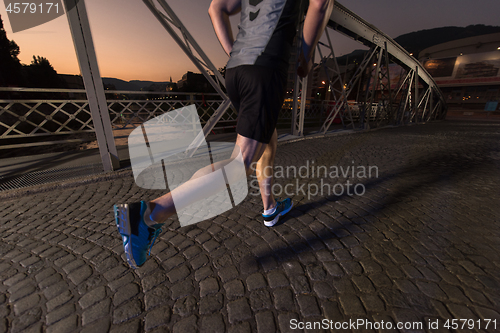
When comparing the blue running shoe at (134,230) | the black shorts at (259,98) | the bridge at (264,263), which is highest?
the black shorts at (259,98)

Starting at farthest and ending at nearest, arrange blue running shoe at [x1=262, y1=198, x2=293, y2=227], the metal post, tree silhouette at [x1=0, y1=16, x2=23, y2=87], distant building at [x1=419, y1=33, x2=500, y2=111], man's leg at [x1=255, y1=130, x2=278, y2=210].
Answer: distant building at [x1=419, y1=33, x2=500, y2=111]
tree silhouette at [x1=0, y1=16, x2=23, y2=87]
the metal post
blue running shoe at [x1=262, y1=198, x2=293, y2=227]
man's leg at [x1=255, y1=130, x2=278, y2=210]

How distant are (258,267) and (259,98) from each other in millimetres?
1347

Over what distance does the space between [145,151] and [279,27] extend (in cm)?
483

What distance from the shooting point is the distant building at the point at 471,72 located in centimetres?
3241

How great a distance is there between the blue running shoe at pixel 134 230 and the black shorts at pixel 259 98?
2.78 feet

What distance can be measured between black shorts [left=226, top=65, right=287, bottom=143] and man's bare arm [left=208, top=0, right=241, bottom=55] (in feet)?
1.90

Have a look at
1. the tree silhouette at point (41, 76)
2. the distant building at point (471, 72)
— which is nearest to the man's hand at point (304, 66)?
the distant building at point (471, 72)

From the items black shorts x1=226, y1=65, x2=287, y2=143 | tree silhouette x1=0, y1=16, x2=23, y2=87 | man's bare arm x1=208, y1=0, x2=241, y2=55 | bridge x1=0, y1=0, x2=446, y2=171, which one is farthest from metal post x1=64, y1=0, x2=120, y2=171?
tree silhouette x1=0, y1=16, x2=23, y2=87

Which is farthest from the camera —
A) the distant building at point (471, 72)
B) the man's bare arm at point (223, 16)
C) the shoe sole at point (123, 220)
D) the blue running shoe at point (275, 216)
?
the distant building at point (471, 72)

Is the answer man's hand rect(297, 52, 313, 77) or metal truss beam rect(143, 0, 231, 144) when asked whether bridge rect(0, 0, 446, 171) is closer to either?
metal truss beam rect(143, 0, 231, 144)

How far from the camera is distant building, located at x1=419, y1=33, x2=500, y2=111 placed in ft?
106

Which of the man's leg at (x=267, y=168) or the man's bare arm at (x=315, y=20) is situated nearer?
the man's bare arm at (x=315, y=20)

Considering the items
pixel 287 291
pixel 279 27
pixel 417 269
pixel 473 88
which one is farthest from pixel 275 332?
pixel 473 88

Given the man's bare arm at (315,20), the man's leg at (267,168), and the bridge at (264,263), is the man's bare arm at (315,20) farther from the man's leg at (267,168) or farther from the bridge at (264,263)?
the bridge at (264,263)
